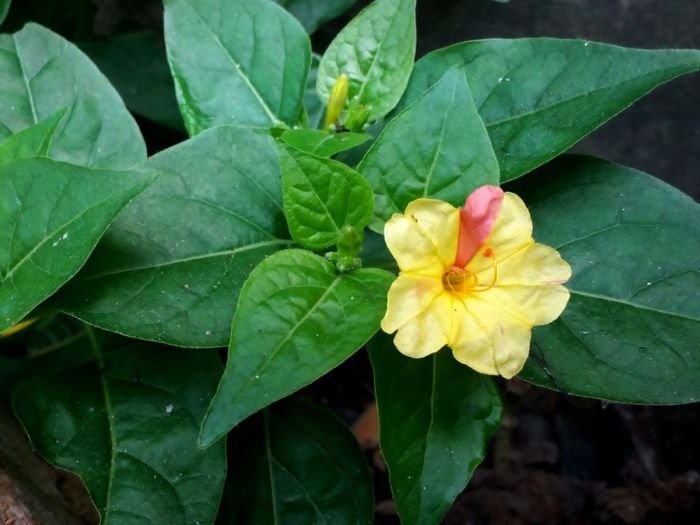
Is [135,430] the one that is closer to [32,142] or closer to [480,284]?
[32,142]

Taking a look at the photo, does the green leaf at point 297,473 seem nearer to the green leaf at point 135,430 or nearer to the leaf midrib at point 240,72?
the green leaf at point 135,430

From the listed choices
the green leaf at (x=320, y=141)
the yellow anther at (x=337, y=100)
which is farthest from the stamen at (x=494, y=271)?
the yellow anther at (x=337, y=100)

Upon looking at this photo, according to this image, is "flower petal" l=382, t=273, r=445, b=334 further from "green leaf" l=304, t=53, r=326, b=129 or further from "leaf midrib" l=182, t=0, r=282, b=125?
"green leaf" l=304, t=53, r=326, b=129

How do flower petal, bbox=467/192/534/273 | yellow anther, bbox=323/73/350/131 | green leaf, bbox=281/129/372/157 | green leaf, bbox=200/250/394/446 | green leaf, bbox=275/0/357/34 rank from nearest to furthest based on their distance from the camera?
1. green leaf, bbox=200/250/394/446
2. flower petal, bbox=467/192/534/273
3. green leaf, bbox=281/129/372/157
4. yellow anther, bbox=323/73/350/131
5. green leaf, bbox=275/0/357/34

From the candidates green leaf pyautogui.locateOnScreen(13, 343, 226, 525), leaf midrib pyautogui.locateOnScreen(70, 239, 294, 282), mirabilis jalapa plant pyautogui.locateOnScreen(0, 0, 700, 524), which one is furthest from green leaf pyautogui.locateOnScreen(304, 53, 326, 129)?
green leaf pyautogui.locateOnScreen(13, 343, 226, 525)

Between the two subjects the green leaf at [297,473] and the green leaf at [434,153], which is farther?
the green leaf at [297,473]

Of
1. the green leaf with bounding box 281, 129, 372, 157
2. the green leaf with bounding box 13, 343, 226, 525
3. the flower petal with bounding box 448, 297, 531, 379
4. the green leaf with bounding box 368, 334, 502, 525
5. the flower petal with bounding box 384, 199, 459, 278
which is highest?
the green leaf with bounding box 281, 129, 372, 157
